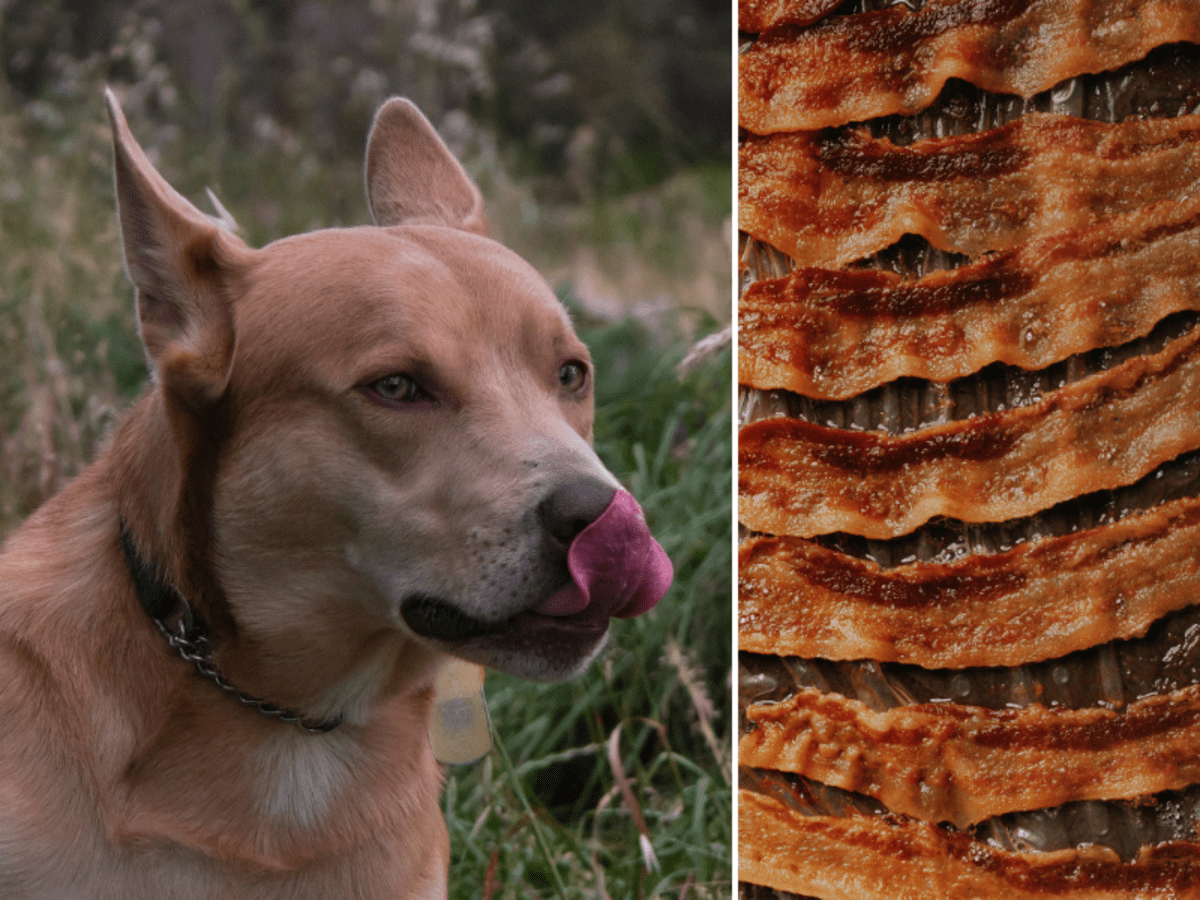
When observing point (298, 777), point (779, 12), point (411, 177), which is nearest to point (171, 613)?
point (298, 777)

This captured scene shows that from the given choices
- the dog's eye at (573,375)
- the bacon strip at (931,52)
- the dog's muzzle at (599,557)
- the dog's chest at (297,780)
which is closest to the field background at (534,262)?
the dog's chest at (297,780)

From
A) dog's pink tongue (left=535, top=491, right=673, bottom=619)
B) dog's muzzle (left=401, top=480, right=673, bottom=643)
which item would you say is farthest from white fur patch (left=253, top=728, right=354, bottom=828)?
dog's pink tongue (left=535, top=491, right=673, bottom=619)

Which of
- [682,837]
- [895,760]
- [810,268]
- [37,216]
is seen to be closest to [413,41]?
[37,216]

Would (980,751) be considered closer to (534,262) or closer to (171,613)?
(171,613)

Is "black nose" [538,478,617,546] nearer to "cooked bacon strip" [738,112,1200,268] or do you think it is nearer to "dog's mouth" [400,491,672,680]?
"dog's mouth" [400,491,672,680]

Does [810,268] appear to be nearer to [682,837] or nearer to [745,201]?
[745,201]

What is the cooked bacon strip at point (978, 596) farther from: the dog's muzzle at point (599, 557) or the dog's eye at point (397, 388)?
the dog's eye at point (397, 388)
